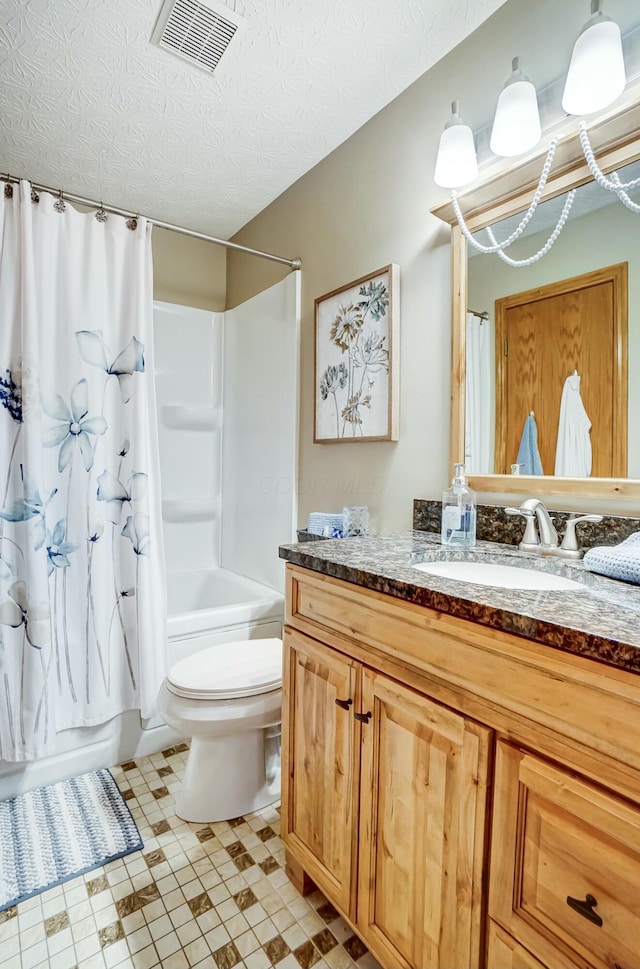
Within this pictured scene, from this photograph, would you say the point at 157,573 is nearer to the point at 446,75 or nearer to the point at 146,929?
the point at 146,929

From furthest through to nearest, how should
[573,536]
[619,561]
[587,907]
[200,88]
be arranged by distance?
[200,88] → [573,536] → [619,561] → [587,907]

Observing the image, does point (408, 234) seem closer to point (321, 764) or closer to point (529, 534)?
point (529, 534)

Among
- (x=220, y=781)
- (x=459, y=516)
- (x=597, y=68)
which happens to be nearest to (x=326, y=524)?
(x=459, y=516)

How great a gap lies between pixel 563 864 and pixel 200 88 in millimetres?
2246

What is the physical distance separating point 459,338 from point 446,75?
85 cm

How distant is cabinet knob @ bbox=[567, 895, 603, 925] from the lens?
59cm

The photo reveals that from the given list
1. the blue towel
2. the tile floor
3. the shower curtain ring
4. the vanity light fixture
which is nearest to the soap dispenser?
the blue towel

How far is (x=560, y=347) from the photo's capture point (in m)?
A: 1.18

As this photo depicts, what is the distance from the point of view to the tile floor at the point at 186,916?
1060 millimetres

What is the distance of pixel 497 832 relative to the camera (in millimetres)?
695

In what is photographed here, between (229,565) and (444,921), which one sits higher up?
(229,565)

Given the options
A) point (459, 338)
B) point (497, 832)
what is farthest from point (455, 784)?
point (459, 338)

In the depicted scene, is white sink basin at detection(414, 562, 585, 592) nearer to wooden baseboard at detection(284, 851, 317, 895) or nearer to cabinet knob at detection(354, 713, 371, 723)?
cabinet knob at detection(354, 713, 371, 723)

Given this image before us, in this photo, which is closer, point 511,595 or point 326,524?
point 511,595
